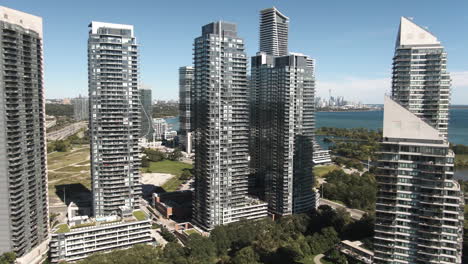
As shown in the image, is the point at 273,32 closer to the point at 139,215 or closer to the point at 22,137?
the point at 139,215

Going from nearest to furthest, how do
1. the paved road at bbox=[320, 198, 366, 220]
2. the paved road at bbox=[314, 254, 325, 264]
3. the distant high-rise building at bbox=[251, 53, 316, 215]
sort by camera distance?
1. the paved road at bbox=[314, 254, 325, 264]
2. the distant high-rise building at bbox=[251, 53, 316, 215]
3. the paved road at bbox=[320, 198, 366, 220]

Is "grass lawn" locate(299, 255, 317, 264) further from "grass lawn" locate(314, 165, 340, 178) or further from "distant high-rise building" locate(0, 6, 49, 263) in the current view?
"grass lawn" locate(314, 165, 340, 178)

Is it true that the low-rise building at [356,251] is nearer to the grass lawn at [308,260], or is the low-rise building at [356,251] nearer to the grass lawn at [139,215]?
the grass lawn at [308,260]

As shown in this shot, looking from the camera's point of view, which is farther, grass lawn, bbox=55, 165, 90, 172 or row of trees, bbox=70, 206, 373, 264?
grass lawn, bbox=55, 165, 90, 172

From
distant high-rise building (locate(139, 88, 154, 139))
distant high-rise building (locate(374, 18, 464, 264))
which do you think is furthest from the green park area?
distant high-rise building (locate(374, 18, 464, 264))

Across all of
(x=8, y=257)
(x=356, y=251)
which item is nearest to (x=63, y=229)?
(x=8, y=257)

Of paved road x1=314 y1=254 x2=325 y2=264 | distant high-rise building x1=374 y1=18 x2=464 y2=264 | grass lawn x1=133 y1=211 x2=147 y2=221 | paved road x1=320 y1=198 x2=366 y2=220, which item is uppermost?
distant high-rise building x1=374 y1=18 x2=464 y2=264

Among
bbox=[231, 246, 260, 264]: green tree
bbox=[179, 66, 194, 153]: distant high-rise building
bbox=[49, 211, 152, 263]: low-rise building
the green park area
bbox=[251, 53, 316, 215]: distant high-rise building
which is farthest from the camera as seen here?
bbox=[179, 66, 194, 153]: distant high-rise building
